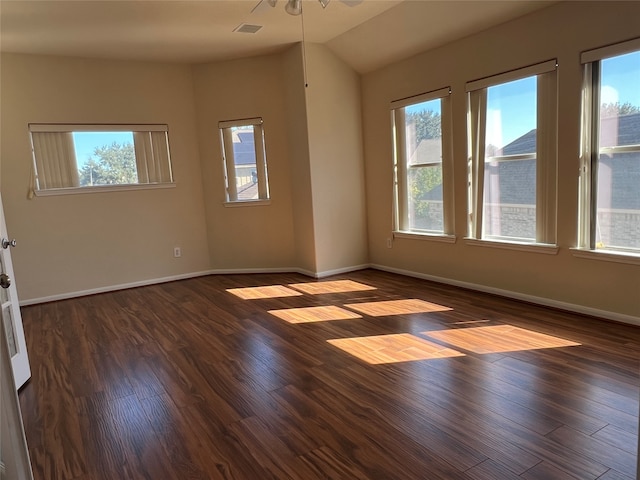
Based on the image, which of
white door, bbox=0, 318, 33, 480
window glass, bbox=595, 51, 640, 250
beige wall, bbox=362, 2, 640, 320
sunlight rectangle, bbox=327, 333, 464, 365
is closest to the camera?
white door, bbox=0, 318, 33, 480

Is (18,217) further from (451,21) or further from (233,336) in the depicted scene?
(451,21)

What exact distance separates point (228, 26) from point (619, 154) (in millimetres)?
3705

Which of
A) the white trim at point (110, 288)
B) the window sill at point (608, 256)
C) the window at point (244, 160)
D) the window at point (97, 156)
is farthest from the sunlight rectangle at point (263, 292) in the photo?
the window sill at point (608, 256)

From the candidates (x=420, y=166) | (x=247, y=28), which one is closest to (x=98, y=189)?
(x=247, y=28)

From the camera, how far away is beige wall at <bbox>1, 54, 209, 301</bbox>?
4.82 m

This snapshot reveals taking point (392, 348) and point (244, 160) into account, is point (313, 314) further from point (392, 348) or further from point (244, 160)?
point (244, 160)

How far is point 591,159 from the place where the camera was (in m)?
3.43

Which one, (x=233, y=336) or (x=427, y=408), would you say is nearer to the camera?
(x=427, y=408)

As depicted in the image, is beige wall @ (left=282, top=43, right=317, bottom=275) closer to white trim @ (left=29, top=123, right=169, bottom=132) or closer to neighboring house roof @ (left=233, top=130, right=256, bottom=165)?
neighboring house roof @ (left=233, top=130, right=256, bottom=165)

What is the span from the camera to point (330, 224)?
554 cm

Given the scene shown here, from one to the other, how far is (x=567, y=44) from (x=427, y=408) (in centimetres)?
303

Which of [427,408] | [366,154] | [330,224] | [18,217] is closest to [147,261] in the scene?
[18,217]

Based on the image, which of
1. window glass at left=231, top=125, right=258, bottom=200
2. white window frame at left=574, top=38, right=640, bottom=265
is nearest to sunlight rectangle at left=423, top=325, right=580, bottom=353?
white window frame at left=574, top=38, right=640, bottom=265

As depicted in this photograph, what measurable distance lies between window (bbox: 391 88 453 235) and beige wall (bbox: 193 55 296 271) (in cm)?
148
